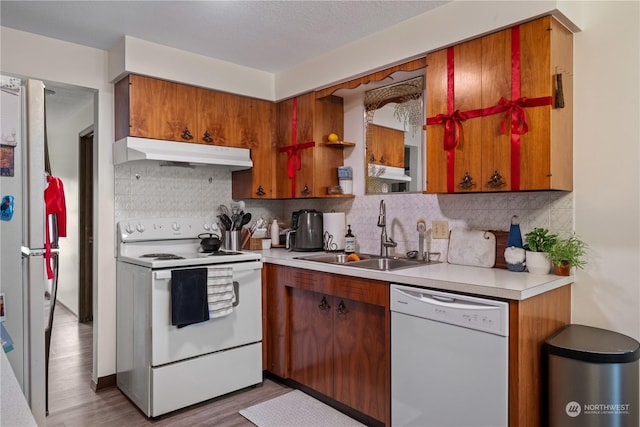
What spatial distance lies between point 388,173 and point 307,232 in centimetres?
78

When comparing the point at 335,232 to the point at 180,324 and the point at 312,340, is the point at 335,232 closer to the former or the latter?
the point at 312,340

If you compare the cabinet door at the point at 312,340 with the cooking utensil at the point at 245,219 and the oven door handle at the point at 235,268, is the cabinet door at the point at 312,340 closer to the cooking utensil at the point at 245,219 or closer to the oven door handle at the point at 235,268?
the oven door handle at the point at 235,268

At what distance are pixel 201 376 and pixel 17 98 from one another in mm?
1867

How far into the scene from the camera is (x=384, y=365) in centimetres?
231

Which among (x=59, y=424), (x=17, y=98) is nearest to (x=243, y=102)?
(x=17, y=98)

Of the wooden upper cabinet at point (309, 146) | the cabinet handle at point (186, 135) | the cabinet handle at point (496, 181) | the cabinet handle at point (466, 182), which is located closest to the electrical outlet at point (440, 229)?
the cabinet handle at point (466, 182)

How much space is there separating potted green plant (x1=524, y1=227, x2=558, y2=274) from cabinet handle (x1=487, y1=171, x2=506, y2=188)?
32 centimetres

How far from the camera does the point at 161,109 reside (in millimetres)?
3002

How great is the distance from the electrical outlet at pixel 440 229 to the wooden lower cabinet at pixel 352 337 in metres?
0.70

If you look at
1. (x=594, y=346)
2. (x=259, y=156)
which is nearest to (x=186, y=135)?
(x=259, y=156)

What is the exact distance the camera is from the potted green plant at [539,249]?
216 cm

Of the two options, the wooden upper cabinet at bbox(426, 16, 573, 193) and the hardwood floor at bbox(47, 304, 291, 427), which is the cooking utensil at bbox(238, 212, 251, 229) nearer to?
Result: the hardwood floor at bbox(47, 304, 291, 427)

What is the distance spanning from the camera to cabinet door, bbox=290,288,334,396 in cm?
268

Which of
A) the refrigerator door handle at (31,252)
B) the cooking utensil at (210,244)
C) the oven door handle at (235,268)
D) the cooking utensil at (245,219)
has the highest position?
the cooking utensil at (245,219)
